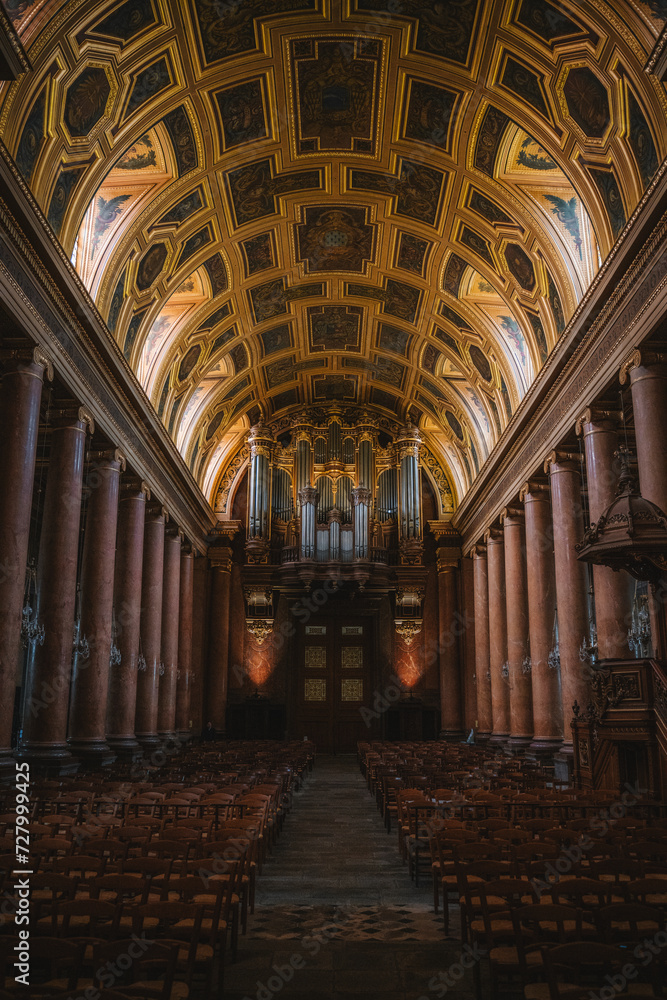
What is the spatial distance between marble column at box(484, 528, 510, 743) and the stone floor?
43.7 feet

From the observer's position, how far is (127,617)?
2070 centimetres

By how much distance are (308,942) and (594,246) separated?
15.1m

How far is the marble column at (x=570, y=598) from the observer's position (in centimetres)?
1783

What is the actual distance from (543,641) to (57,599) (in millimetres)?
12067

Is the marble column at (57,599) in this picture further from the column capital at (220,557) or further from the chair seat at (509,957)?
the column capital at (220,557)

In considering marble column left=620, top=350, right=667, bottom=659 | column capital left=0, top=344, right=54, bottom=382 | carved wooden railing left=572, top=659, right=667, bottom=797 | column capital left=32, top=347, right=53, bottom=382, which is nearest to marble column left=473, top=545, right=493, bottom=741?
carved wooden railing left=572, top=659, right=667, bottom=797

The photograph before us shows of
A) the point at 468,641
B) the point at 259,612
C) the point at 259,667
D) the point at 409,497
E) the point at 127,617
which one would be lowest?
the point at 259,667

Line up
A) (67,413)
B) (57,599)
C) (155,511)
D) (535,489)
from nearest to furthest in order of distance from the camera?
(57,599), (67,413), (535,489), (155,511)

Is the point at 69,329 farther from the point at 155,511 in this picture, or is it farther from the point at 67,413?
the point at 155,511

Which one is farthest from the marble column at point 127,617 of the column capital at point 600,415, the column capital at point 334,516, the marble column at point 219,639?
the column capital at point 600,415

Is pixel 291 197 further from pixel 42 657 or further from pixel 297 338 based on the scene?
pixel 42 657

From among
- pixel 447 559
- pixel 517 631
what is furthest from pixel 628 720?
pixel 447 559

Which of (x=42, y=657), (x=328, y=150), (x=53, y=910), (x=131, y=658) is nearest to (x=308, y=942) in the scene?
(x=53, y=910)

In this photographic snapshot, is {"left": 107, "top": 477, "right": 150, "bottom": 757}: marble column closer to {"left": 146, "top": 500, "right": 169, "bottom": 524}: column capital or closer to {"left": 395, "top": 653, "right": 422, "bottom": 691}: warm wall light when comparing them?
{"left": 146, "top": 500, "right": 169, "bottom": 524}: column capital
